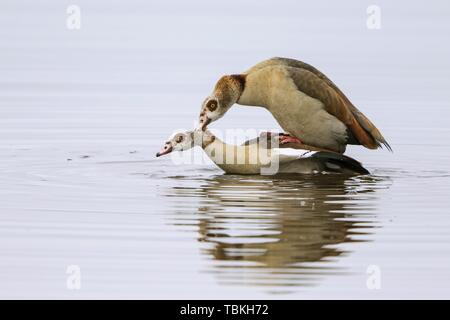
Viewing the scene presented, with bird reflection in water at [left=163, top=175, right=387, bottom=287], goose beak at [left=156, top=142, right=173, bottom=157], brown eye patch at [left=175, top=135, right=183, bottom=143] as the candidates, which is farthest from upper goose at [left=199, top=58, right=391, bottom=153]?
goose beak at [left=156, top=142, right=173, bottom=157]

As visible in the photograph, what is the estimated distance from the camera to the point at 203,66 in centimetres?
2845

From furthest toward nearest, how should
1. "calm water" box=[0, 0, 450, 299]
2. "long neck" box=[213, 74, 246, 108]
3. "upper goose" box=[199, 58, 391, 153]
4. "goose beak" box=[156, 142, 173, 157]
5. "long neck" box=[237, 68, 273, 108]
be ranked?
1. "goose beak" box=[156, 142, 173, 157]
2. "long neck" box=[213, 74, 246, 108]
3. "long neck" box=[237, 68, 273, 108]
4. "upper goose" box=[199, 58, 391, 153]
5. "calm water" box=[0, 0, 450, 299]

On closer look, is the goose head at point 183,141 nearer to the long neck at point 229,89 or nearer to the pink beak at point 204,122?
the pink beak at point 204,122

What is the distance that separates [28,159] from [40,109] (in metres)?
5.25

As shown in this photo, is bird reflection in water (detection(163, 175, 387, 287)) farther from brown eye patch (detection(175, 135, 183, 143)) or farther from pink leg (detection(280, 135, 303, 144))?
brown eye patch (detection(175, 135, 183, 143))

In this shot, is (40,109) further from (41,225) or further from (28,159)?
(41,225)

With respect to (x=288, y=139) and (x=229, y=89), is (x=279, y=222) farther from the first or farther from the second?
(x=229, y=89)

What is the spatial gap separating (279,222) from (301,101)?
3.14 metres

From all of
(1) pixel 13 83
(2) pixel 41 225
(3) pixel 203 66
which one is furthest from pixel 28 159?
(3) pixel 203 66

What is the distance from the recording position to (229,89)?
16.3 meters

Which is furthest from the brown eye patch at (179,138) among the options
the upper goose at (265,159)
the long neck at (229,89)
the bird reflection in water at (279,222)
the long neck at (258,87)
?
the long neck at (258,87)

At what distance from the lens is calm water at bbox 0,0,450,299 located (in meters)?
11.2

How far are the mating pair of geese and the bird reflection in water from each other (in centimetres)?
20

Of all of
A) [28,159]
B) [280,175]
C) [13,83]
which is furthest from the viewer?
[13,83]
